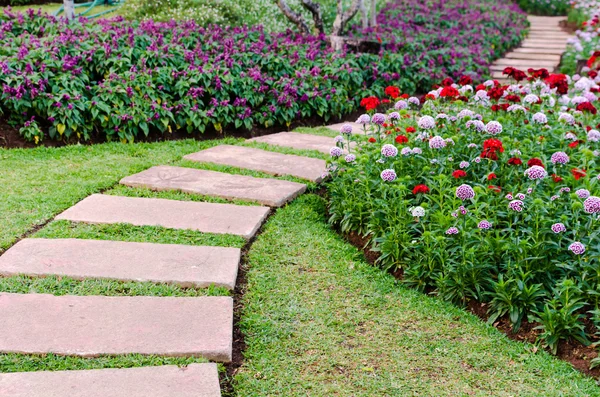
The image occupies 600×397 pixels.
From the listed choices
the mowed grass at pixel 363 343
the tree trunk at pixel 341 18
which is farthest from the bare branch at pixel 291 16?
the mowed grass at pixel 363 343

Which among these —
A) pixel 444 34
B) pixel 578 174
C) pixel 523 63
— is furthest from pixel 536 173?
pixel 523 63

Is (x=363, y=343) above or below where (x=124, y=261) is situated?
below

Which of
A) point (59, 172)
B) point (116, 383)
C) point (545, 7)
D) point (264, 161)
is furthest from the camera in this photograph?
point (545, 7)

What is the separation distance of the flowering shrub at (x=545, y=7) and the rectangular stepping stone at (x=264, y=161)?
46.0 feet

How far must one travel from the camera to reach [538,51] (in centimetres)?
1138

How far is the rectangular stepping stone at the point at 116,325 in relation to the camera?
260cm

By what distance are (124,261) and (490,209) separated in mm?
1889

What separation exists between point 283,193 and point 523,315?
1.84m

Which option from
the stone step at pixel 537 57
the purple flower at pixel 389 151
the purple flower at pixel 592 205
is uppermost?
the purple flower at pixel 389 151

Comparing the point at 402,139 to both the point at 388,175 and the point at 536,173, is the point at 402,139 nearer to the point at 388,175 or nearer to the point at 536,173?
the point at 388,175

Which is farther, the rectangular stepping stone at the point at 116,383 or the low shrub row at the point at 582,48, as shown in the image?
the low shrub row at the point at 582,48

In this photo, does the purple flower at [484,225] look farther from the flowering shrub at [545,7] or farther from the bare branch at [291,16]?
the flowering shrub at [545,7]

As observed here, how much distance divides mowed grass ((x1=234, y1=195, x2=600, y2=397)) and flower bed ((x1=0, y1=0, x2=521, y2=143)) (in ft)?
7.87

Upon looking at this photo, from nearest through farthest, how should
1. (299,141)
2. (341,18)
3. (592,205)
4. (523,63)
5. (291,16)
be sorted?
(592,205) < (299,141) < (341,18) < (291,16) < (523,63)
